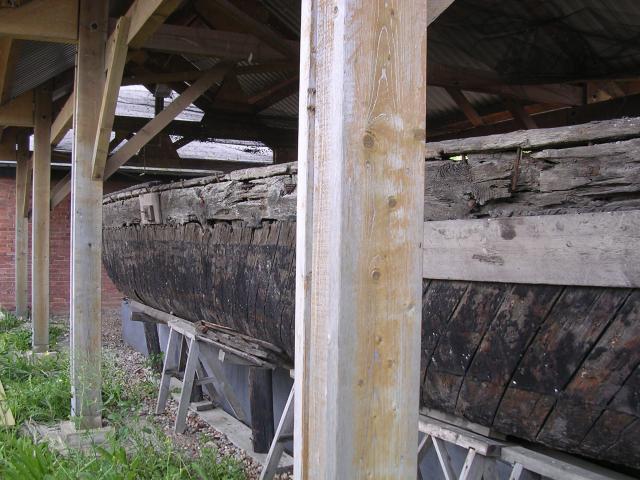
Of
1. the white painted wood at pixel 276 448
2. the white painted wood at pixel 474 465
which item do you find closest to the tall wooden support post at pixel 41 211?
the white painted wood at pixel 276 448

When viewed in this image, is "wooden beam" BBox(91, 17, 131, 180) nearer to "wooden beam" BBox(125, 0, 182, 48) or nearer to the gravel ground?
"wooden beam" BBox(125, 0, 182, 48)

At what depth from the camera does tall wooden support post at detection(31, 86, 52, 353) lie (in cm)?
756

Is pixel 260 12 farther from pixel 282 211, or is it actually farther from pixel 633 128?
pixel 633 128

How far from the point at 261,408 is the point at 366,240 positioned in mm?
3595

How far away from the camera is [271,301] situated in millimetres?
3848

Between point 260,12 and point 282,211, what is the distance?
16.2 ft

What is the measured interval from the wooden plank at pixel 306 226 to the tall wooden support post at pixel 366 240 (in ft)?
0.04

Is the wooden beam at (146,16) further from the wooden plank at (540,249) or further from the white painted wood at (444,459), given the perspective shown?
the white painted wood at (444,459)

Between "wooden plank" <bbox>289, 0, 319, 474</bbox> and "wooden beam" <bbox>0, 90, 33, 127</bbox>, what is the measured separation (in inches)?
284

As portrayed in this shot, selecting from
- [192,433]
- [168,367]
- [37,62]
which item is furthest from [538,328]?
[37,62]

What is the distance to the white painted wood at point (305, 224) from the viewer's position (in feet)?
4.37

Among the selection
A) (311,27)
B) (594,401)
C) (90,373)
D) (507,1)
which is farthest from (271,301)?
(507,1)

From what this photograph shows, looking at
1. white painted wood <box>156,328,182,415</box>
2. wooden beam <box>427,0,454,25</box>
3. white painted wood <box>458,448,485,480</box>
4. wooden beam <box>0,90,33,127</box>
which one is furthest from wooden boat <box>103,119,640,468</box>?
wooden beam <box>0,90,33,127</box>

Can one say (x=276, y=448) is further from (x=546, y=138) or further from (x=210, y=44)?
(x=210, y=44)
